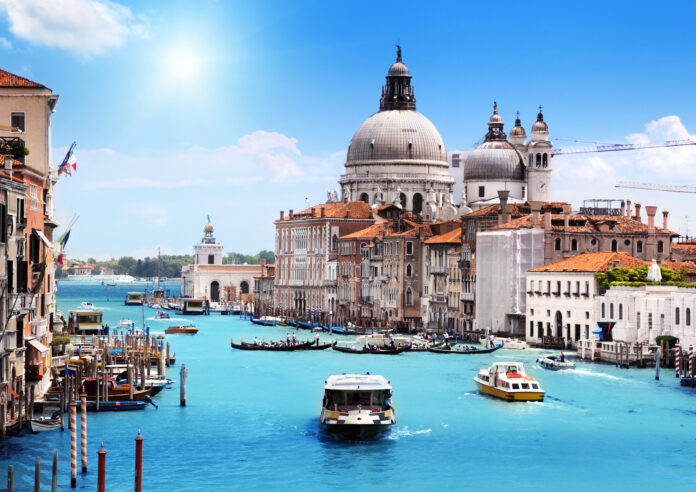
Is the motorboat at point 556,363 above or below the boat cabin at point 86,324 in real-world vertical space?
below

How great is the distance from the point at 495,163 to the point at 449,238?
24624 millimetres

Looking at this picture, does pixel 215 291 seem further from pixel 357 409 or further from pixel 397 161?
pixel 357 409

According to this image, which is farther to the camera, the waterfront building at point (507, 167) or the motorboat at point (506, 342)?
the waterfront building at point (507, 167)

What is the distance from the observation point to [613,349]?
54.7 meters

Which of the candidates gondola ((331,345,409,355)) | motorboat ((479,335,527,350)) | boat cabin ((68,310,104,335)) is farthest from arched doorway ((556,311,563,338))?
boat cabin ((68,310,104,335))

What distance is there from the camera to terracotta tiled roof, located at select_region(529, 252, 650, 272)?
6022cm

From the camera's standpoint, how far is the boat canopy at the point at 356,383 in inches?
1385

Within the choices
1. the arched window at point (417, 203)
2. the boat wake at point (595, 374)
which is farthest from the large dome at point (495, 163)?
the boat wake at point (595, 374)

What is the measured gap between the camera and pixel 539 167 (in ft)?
318

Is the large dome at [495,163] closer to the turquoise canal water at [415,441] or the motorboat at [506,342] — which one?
the motorboat at [506,342]

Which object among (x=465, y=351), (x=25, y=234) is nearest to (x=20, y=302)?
(x=25, y=234)

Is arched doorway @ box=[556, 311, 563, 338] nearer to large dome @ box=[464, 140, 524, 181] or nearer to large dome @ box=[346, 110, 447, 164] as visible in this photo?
large dome @ box=[464, 140, 524, 181]

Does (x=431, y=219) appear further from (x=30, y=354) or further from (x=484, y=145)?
(x=30, y=354)

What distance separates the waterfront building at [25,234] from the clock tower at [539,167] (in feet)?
199
